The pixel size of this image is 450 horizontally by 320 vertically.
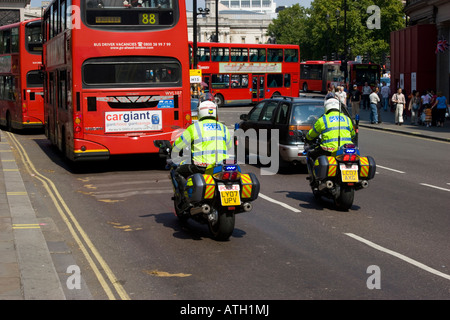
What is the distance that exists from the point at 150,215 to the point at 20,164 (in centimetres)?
814

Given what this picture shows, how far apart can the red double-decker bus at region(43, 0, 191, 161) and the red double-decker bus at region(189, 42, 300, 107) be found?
29093 millimetres

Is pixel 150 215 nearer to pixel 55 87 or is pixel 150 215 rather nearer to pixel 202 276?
pixel 202 276

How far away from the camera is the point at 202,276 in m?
7.41

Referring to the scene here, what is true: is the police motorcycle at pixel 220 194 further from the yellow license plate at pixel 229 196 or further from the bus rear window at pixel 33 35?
the bus rear window at pixel 33 35

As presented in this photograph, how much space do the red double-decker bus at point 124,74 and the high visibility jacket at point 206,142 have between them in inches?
264

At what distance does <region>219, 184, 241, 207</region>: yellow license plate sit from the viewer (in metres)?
8.62

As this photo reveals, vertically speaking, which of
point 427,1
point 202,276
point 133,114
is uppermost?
point 427,1

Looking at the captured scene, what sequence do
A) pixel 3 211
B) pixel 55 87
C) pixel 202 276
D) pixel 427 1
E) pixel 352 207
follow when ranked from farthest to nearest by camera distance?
pixel 427 1 → pixel 55 87 → pixel 352 207 → pixel 3 211 → pixel 202 276

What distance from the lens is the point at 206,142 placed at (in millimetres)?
9164

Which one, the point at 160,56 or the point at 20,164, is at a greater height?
the point at 160,56

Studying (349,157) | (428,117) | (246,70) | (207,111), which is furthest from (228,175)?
(246,70)

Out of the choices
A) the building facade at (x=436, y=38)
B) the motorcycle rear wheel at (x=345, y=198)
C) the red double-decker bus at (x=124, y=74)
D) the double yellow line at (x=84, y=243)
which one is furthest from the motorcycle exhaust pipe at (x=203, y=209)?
the building facade at (x=436, y=38)

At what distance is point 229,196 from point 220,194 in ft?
0.37
